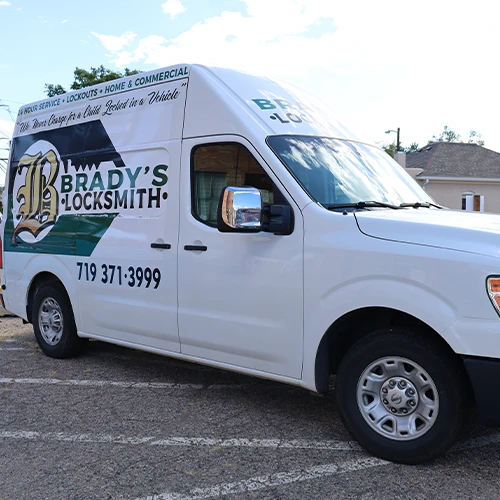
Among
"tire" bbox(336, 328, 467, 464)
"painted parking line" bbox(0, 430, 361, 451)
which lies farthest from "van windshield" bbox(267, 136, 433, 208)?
"painted parking line" bbox(0, 430, 361, 451)

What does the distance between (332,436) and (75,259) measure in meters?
3.20

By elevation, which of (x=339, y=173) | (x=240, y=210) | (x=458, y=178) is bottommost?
(x=240, y=210)

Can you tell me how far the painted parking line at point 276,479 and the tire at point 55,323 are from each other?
3.39m

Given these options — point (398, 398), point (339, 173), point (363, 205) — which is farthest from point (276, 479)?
point (339, 173)

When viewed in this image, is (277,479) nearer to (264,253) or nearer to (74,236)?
(264,253)

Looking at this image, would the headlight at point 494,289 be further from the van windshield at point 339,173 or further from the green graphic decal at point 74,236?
the green graphic decal at point 74,236

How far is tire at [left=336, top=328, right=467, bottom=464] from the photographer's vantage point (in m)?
3.66

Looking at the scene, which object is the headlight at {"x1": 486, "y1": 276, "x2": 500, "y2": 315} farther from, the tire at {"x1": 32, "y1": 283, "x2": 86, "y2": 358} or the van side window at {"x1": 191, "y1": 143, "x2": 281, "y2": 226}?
the tire at {"x1": 32, "y1": 283, "x2": 86, "y2": 358}

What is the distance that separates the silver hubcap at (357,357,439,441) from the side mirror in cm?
122

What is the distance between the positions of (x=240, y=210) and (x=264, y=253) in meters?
0.41

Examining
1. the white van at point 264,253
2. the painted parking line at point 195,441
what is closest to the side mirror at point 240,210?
the white van at point 264,253

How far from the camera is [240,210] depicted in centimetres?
420

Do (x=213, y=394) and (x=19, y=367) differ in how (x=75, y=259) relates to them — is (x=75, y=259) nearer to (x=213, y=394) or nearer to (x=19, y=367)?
(x=19, y=367)

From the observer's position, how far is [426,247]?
12.0ft
